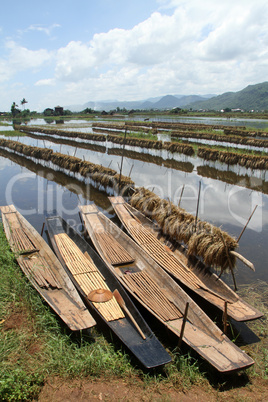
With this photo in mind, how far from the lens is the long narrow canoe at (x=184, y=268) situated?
604cm

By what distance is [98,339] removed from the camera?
224 inches

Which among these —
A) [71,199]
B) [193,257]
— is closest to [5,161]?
[71,199]

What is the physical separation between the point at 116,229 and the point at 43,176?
12797 millimetres

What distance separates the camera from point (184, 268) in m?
7.66

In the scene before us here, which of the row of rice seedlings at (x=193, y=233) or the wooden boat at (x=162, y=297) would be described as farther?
the row of rice seedlings at (x=193, y=233)

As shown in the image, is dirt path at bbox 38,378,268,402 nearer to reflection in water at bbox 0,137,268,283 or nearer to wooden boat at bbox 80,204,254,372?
wooden boat at bbox 80,204,254,372

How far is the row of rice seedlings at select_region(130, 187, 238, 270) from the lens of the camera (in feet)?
24.3

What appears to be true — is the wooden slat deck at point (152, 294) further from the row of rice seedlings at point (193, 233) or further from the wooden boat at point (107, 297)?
the row of rice seedlings at point (193, 233)

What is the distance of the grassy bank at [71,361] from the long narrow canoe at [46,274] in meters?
0.32

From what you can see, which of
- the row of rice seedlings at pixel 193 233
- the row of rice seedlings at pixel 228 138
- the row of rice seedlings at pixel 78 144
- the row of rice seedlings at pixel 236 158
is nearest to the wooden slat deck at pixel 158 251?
the row of rice seedlings at pixel 193 233

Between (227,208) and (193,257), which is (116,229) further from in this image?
(227,208)

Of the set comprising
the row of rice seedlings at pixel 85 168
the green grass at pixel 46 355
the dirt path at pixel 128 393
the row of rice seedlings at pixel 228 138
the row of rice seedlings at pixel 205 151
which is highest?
the row of rice seedlings at pixel 228 138

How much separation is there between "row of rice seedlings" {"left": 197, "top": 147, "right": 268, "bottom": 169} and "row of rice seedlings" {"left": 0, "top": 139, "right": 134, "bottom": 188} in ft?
33.9

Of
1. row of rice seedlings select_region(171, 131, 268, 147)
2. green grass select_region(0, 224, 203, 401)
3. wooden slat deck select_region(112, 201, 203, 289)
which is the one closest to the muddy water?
wooden slat deck select_region(112, 201, 203, 289)
